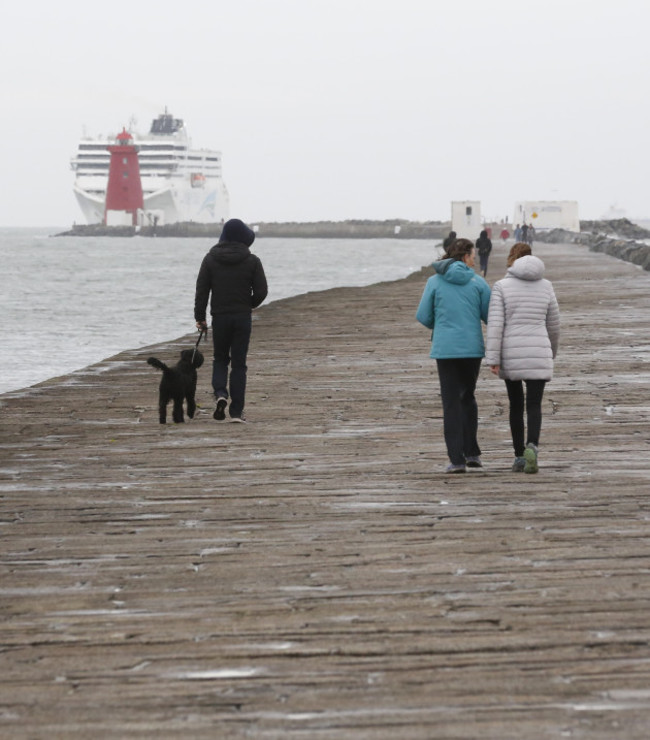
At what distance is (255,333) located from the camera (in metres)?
17.4

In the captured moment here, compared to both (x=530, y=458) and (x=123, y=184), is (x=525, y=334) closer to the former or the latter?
(x=530, y=458)

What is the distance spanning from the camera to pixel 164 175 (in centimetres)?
13888

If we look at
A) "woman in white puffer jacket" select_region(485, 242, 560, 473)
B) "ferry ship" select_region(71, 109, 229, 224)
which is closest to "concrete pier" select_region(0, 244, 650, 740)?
"woman in white puffer jacket" select_region(485, 242, 560, 473)

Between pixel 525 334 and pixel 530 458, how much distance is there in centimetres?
63

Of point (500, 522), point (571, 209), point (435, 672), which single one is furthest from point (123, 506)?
point (571, 209)

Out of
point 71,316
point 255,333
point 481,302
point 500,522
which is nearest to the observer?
point 500,522

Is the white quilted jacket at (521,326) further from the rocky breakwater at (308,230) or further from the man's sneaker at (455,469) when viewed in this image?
the rocky breakwater at (308,230)

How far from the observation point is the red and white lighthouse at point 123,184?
126 metres

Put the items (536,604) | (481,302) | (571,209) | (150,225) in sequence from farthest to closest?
(150,225) < (571,209) < (481,302) < (536,604)

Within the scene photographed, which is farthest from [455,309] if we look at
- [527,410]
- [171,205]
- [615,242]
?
[171,205]

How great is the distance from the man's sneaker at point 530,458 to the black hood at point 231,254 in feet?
9.59

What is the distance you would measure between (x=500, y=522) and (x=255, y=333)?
459 inches

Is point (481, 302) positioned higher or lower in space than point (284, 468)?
higher

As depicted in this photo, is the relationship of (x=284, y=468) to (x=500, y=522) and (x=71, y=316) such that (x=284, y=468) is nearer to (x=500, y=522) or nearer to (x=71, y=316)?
(x=500, y=522)
